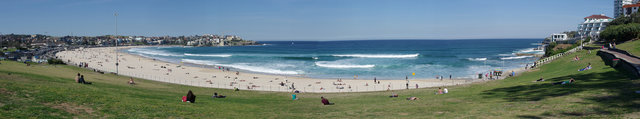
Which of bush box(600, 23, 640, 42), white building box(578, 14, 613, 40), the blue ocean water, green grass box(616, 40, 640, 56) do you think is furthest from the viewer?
white building box(578, 14, 613, 40)

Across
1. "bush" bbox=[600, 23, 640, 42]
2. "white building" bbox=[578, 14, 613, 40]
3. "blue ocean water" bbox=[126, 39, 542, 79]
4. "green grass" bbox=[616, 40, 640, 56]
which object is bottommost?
"blue ocean water" bbox=[126, 39, 542, 79]

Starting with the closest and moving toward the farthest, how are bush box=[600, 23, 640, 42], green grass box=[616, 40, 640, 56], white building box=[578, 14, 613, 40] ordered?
green grass box=[616, 40, 640, 56] < bush box=[600, 23, 640, 42] < white building box=[578, 14, 613, 40]

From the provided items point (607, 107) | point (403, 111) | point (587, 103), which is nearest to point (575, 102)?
point (587, 103)

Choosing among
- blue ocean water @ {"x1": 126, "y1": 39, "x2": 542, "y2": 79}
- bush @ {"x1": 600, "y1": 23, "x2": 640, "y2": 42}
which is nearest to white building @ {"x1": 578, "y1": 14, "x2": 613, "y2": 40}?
blue ocean water @ {"x1": 126, "y1": 39, "x2": 542, "y2": 79}

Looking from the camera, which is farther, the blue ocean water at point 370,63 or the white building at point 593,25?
the white building at point 593,25

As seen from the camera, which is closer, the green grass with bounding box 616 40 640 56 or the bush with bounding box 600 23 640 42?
the green grass with bounding box 616 40 640 56

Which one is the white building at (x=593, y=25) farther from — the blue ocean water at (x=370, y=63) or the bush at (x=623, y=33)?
the bush at (x=623, y=33)

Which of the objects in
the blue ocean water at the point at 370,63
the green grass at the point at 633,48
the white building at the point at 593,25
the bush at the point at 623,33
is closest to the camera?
the green grass at the point at 633,48

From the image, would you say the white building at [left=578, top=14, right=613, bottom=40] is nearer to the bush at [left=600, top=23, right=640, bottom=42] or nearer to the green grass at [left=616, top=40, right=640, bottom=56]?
the bush at [left=600, top=23, right=640, bottom=42]

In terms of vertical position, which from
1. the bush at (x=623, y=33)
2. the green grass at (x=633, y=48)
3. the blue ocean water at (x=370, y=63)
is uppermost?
the bush at (x=623, y=33)

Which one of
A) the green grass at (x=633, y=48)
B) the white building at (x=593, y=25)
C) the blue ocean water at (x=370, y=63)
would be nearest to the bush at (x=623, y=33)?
the green grass at (x=633, y=48)

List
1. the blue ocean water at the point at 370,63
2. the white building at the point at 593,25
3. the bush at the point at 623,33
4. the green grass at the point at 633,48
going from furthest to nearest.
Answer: the white building at the point at 593,25 < the blue ocean water at the point at 370,63 < the bush at the point at 623,33 < the green grass at the point at 633,48

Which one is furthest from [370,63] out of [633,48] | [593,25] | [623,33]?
[593,25]

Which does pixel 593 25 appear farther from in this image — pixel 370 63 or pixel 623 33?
pixel 370 63
